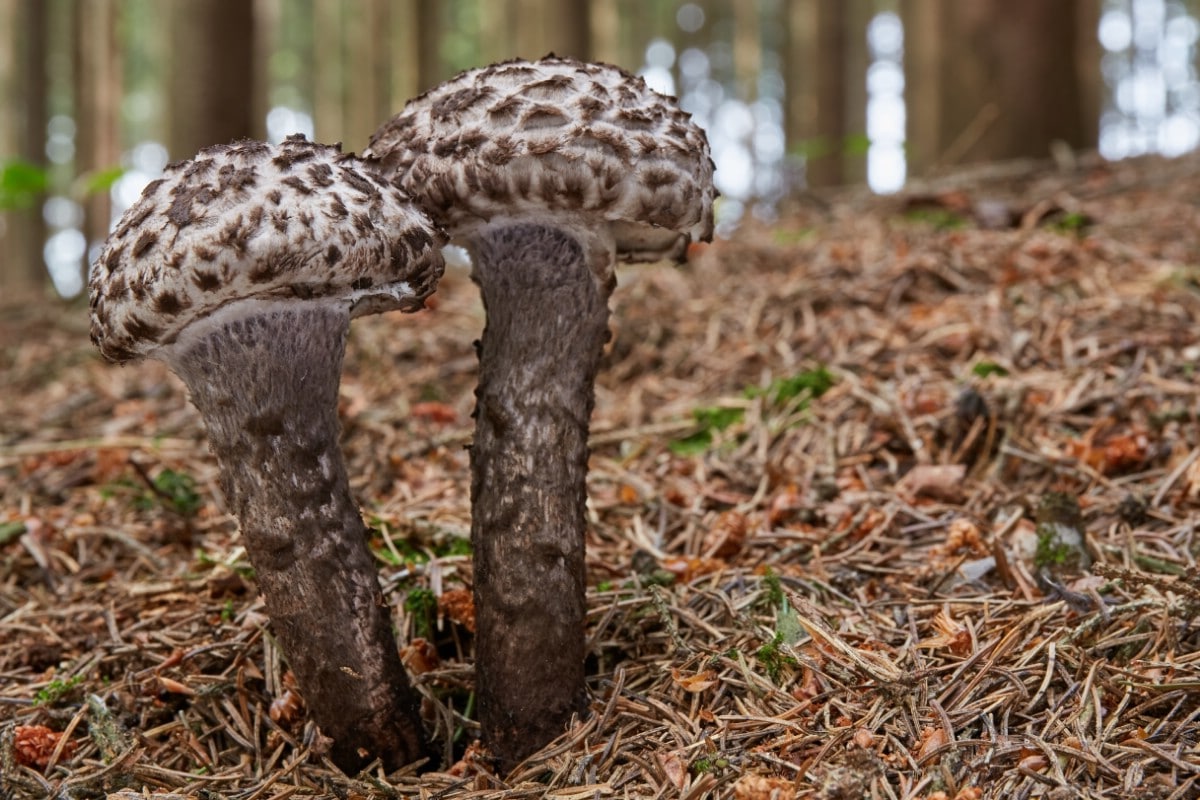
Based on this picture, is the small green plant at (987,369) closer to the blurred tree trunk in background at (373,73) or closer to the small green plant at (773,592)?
the small green plant at (773,592)

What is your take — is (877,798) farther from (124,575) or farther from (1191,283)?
(1191,283)

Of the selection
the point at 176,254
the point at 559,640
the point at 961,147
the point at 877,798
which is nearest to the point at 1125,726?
the point at 877,798

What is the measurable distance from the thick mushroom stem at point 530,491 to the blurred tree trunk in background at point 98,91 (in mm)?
15215

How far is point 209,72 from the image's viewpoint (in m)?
Result: 6.46

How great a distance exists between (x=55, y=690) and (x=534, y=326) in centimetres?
167

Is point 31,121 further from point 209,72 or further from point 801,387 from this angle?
point 801,387

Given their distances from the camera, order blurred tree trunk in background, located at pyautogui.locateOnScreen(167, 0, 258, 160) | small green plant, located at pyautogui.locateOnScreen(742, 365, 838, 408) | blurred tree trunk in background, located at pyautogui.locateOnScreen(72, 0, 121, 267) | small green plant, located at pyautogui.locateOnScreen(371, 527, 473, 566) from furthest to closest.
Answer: blurred tree trunk in background, located at pyautogui.locateOnScreen(72, 0, 121, 267) → blurred tree trunk in background, located at pyautogui.locateOnScreen(167, 0, 258, 160) → small green plant, located at pyautogui.locateOnScreen(742, 365, 838, 408) → small green plant, located at pyautogui.locateOnScreen(371, 527, 473, 566)

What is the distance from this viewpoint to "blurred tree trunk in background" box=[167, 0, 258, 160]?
645cm

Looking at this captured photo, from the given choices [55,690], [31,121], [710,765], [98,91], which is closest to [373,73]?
[98,91]

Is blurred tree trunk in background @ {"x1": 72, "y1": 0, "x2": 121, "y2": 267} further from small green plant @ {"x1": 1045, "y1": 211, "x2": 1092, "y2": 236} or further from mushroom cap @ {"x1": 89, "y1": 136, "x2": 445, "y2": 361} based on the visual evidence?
mushroom cap @ {"x1": 89, "y1": 136, "x2": 445, "y2": 361}

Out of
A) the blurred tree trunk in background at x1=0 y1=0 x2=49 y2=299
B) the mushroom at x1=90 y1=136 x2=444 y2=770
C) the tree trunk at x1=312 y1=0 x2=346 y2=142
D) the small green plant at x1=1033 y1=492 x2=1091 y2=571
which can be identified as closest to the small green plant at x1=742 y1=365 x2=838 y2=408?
the small green plant at x1=1033 y1=492 x2=1091 y2=571

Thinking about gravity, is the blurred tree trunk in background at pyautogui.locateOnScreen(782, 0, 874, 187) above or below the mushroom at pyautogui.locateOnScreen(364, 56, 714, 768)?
above

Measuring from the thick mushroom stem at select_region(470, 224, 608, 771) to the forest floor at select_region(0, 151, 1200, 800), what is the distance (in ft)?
0.49

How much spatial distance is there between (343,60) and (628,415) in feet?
75.4
